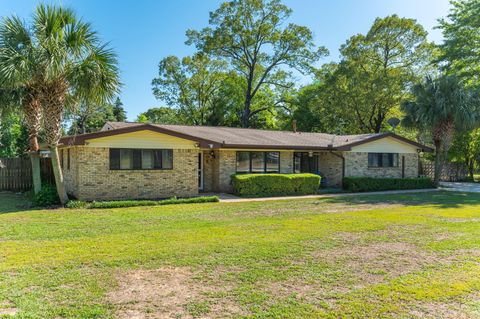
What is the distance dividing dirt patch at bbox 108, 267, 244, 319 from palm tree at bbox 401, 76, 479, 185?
19.3 metres

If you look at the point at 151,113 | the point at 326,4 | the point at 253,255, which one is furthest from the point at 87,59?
the point at 151,113

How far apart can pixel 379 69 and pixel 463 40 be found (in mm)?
7921

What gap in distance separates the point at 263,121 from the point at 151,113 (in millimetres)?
16594

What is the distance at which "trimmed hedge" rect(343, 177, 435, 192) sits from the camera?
17.9 meters

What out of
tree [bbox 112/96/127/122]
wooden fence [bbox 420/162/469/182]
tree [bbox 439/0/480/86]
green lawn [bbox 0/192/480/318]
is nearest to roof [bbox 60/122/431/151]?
green lawn [bbox 0/192/480/318]

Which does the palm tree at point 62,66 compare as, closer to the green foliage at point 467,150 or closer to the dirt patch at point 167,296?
the dirt patch at point 167,296

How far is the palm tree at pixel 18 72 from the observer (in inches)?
392

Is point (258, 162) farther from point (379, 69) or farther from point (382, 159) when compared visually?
point (379, 69)

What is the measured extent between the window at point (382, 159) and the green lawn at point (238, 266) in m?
10.6

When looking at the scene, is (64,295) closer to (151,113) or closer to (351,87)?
(351,87)

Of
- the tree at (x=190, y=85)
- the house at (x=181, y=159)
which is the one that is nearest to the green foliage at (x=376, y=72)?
the house at (x=181, y=159)

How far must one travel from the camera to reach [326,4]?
18.0 m

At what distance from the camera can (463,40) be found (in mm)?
22047

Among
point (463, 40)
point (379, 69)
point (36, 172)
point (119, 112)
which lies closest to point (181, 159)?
point (36, 172)
